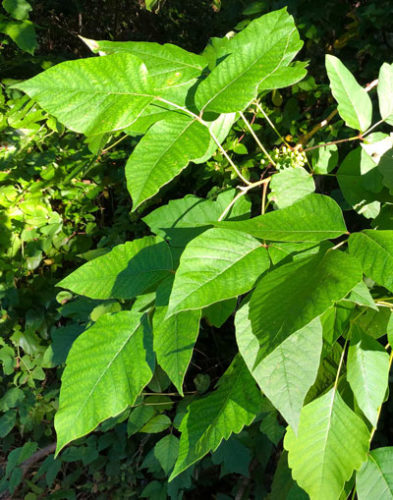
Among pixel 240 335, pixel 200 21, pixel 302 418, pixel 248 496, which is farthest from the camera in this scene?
pixel 200 21

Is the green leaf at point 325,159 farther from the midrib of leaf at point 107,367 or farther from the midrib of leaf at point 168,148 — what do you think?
the midrib of leaf at point 107,367

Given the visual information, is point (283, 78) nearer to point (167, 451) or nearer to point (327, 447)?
point (327, 447)

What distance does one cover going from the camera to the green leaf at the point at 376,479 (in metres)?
0.63

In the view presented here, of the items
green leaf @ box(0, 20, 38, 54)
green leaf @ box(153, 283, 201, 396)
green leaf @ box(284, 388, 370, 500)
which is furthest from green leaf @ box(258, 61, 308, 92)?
green leaf @ box(0, 20, 38, 54)

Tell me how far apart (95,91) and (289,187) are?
0.33 m

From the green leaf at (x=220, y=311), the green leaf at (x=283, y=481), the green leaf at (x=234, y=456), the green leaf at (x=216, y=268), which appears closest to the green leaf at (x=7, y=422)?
the green leaf at (x=234, y=456)

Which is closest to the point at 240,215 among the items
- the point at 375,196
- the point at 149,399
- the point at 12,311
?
the point at 375,196

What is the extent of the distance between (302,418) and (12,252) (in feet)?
5.81

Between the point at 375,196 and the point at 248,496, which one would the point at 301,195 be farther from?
the point at 248,496

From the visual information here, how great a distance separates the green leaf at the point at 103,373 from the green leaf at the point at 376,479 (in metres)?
0.35

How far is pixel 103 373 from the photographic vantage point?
1.98 ft

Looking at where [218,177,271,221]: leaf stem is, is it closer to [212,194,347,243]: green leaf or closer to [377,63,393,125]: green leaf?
[212,194,347,243]: green leaf

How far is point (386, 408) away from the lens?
1768 mm

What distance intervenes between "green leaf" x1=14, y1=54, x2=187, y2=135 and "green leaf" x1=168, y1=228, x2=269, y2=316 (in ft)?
0.61
